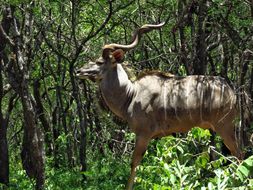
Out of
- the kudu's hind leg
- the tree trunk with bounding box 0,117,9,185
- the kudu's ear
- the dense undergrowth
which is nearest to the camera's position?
the dense undergrowth

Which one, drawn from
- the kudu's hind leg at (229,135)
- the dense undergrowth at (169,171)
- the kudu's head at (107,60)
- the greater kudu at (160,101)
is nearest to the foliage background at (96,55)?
the dense undergrowth at (169,171)

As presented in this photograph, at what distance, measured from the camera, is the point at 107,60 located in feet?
24.9

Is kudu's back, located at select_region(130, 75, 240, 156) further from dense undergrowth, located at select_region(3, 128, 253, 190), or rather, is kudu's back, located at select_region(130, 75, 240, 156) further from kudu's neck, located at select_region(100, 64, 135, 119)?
dense undergrowth, located at select_region(3, 128, 253, 190)

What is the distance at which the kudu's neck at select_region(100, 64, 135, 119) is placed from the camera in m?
7.55

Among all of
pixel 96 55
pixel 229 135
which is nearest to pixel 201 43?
pixel 229 135

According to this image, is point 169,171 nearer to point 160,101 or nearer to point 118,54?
point 160,101

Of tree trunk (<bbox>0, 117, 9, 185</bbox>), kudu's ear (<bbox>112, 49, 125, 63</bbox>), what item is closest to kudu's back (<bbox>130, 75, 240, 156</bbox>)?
kudu's ear (<bbox>112, 49, 125, 63</bbox>)

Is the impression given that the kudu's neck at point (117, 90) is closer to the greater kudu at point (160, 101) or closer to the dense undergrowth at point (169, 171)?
the greater kudu at point (160, 101)

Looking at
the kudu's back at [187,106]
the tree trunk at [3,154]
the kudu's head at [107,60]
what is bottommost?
the tree trunk at [3,154]

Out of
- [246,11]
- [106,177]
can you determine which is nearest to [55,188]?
[106,177]

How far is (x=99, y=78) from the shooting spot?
7.59 meters

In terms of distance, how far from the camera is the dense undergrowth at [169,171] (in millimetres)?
3309

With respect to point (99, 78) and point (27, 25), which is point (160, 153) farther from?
point (27, 25)

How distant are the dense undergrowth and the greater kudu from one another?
289 millimetres
